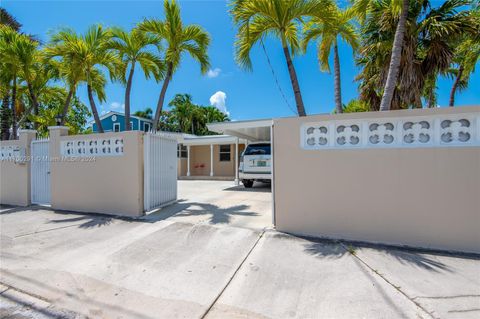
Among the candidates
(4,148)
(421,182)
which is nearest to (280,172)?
(421,182)

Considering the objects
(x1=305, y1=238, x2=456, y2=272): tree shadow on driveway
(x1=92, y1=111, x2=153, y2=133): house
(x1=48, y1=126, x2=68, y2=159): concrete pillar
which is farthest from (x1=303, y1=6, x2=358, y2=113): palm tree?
(x1=92, y1=111, x2=153, y2=133): house

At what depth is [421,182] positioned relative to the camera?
3.51m

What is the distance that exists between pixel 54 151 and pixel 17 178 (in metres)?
2.12

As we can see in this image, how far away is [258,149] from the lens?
30.2 ft

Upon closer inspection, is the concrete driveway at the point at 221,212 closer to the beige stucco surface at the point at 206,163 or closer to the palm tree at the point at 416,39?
the palm tree at the point at 416,39

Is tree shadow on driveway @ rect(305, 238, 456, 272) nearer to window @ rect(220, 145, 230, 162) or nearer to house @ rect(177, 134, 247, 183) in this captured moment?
house @ rect(177, 134, 247, 183)

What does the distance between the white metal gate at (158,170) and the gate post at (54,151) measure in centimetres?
260

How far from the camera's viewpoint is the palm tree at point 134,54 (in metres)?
6.24

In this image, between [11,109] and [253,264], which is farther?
[11,109]

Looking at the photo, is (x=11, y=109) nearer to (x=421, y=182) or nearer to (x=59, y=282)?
(x=59, y=282)

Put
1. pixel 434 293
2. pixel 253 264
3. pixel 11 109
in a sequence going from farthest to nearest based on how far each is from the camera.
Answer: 1. pixel 11 109
2. pixel 253 264
3. pixel 434 293

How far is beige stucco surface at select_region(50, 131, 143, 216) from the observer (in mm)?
5469

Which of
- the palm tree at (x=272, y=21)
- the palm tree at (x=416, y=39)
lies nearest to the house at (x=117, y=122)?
the palm tree at (x=272, y=21)

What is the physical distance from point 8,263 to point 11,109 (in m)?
8.06
